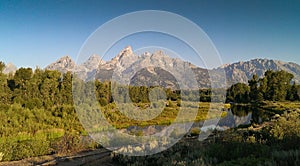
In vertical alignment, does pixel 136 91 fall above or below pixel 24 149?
above

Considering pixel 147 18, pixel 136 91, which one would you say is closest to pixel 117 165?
pixel 147 18

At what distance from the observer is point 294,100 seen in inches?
3656

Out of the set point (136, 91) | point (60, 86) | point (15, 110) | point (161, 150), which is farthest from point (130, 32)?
point (136, 91)

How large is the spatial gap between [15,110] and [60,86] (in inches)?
610

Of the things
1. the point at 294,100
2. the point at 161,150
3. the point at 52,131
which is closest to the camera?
the point at 161,150

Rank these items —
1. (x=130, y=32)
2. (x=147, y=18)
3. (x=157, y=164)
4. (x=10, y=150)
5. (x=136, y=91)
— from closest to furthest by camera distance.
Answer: (x=157, y=164) → (x=130, y=32) → (x=147, y=18) → (x=10, y=150) → (x=136, y=91)

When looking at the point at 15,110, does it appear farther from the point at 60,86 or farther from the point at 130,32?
the point at 130,32

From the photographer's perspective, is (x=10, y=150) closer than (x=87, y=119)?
Yes

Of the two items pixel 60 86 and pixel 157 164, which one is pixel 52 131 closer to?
pixel 60 86

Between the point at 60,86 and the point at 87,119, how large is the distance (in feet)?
44.5

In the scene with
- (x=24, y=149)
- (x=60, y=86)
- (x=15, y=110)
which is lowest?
(x=24, y=149)

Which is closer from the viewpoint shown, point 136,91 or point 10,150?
point 10,150

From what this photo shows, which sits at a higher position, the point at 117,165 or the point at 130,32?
the point at 130,32

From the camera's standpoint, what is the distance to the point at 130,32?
1711 cm
